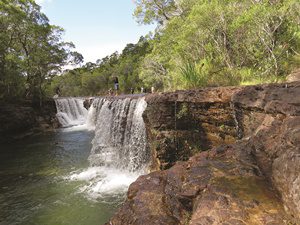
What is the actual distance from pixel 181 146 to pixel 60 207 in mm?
3960

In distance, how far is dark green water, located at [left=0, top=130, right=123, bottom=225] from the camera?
6.25 meters

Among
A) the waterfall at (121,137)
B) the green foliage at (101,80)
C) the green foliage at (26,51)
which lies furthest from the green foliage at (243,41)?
the green foliage at (101,80)

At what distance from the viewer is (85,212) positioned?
6367 millimetres

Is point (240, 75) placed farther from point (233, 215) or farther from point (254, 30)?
point (233, 215)

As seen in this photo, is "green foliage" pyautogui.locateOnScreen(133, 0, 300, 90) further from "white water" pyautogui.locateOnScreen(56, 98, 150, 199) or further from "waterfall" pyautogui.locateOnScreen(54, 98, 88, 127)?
"waterfall" pyautogui.locateOnScreen(54, 98, 88, 127)

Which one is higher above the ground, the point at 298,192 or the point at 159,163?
the point at 298,192

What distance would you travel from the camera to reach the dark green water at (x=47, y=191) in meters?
6.25

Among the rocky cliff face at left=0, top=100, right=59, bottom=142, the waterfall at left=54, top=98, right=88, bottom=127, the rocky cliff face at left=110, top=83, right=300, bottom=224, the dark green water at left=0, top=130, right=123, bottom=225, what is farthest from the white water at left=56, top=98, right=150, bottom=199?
the waterfall at left=54, top=98, right=88, bottom=127

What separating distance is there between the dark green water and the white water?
408mm

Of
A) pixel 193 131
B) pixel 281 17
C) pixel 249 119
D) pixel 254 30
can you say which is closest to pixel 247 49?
pixel 254 30

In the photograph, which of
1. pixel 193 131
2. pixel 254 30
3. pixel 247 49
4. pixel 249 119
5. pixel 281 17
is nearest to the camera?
pixel 249 119

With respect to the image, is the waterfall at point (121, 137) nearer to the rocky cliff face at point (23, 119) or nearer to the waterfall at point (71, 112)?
the rocky cliff face at point (23, 119)

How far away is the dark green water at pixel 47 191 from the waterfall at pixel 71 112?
7859mm

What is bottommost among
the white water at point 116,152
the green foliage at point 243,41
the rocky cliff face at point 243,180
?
the white water at point 116,152
